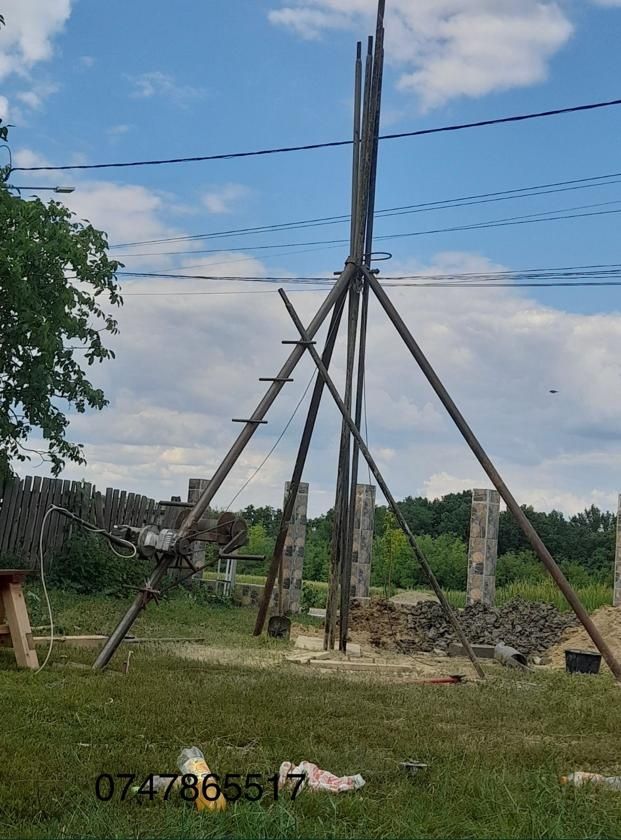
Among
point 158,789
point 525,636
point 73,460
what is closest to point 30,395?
point 73,460

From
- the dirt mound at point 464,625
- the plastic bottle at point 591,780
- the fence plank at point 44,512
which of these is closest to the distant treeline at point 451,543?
the dirt mound at point 464,625

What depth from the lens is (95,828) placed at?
3662mm

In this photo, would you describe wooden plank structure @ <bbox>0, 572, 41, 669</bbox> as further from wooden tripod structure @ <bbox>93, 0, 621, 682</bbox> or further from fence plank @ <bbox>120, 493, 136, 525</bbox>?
fence plank @ <bbox>120, 493, 136, 525</bbox>

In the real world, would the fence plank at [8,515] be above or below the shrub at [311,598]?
above

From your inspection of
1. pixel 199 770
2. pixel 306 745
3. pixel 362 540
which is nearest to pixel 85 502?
pixel 362 540

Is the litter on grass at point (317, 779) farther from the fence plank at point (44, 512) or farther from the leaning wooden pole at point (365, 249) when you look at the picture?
the fence plank at point (44, 512)

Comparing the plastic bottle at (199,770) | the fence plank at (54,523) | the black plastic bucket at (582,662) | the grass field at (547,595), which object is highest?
the fence plank at (54,523)

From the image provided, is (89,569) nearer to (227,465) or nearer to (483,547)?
(483,547)

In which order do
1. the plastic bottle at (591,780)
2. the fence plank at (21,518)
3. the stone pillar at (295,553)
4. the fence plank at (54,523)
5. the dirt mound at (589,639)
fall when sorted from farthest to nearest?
the stone pillar at (295,553) → the fence plank at (54,523) → the fence plank at (21,518) → the dirt mound at (589,639) → the plastic bottle at (591,780)

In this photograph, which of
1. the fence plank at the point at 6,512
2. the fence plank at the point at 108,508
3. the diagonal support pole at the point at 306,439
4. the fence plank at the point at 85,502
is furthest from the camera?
the fence plank at the point at 108,508

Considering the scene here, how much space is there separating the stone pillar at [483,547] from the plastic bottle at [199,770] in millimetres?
12059

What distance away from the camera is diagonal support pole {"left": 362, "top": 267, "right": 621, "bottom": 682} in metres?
9.77

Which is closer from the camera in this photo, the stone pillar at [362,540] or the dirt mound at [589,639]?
the dirt mound at [589,639]

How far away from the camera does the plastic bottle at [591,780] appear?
14.9 ft
